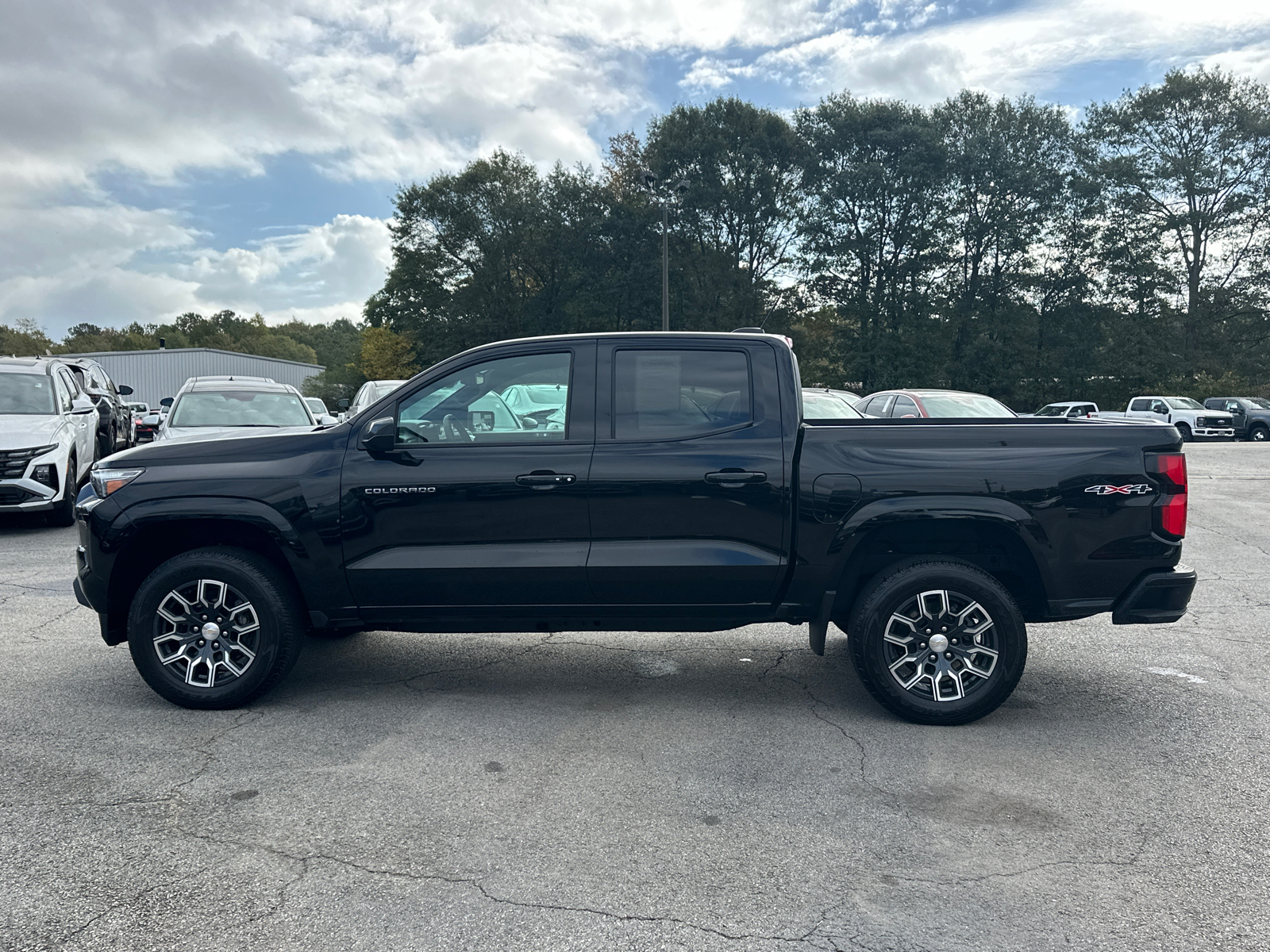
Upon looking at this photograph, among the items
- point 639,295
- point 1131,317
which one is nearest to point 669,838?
point 639,295

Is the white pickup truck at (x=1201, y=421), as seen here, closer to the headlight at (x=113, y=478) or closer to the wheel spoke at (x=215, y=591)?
the wheel spoke at (x=215, y=591)

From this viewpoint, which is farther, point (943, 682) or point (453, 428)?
point (453, 428)

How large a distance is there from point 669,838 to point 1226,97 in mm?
53834

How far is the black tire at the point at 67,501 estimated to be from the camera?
11.2m

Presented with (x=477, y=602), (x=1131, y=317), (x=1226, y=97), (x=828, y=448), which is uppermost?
(x=1226, y=97)

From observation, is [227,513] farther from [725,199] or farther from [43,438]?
[725,199]

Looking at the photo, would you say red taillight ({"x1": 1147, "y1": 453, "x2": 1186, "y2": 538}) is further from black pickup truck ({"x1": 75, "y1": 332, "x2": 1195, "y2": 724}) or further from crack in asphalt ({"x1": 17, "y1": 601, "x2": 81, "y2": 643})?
crack in asphalt ({"x1": 17, "y1": 601, "x2": 81, "y2": 643})

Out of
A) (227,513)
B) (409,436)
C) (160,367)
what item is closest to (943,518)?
(409,436)

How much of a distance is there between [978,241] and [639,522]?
4594 cm

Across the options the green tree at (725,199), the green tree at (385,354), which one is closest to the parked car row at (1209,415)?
the green tree at (725,199)

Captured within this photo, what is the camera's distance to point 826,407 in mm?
12586

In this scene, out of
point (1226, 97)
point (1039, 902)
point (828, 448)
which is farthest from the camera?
point (1226, 97)

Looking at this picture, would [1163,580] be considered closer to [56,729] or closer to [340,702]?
[340,702]

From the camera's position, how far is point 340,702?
16.6ft
